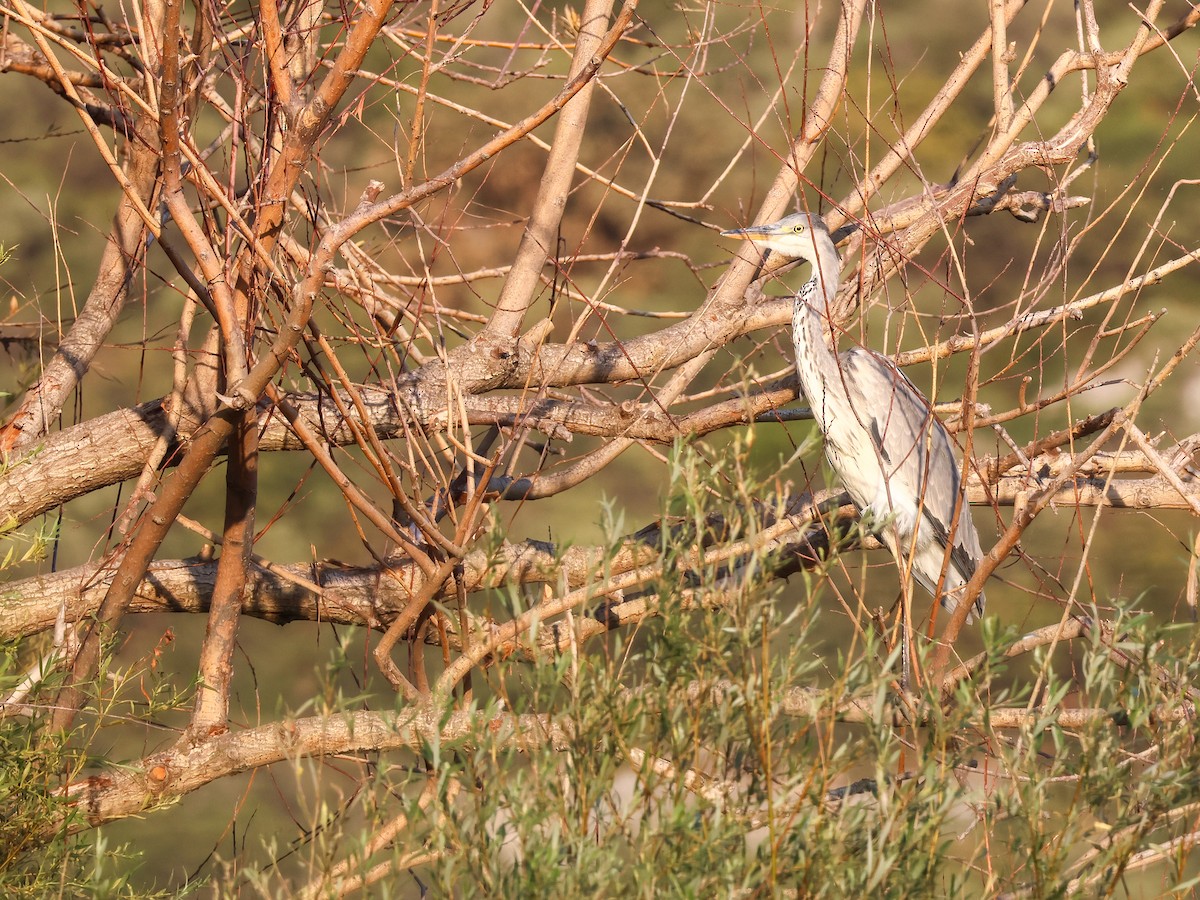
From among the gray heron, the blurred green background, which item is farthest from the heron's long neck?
the blurred green background

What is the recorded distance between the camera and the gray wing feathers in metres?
2.89

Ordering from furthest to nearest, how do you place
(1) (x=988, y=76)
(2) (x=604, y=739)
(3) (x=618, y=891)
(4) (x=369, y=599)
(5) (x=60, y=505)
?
(1) (x=988, y=76), (4) (x=369, y=599), (5) (x=60, y=505), (2) (x=604, y=739), (3) (x=618, y=891)

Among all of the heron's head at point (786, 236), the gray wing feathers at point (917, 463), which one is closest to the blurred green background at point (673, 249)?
Answer: the gray wing feathers at point (917, 463)

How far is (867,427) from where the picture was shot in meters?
2.76

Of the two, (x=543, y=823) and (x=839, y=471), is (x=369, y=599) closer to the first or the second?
(x=839, y=471)

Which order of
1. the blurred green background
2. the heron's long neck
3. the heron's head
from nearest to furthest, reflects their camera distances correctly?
the heron's long neck < the heron's head < the blurred green background

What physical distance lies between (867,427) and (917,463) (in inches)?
14.2

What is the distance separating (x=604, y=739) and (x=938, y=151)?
704 cm

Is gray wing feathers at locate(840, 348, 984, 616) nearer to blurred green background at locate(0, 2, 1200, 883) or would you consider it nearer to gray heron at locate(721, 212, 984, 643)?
gray heron at locate(721, 212, 984, 643)

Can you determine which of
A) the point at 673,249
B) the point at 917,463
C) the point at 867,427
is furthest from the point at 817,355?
the point at 673,249

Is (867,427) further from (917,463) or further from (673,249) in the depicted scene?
(673,249)

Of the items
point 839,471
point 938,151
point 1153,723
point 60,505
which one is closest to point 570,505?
point 938,151

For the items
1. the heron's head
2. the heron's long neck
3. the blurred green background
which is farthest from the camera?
the blurred green background

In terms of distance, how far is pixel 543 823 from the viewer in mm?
1141
